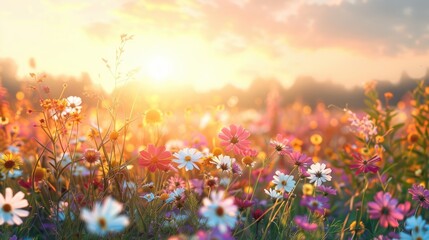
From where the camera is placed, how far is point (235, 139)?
2662 millimetres

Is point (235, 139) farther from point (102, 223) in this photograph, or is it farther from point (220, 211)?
point (102, 223)

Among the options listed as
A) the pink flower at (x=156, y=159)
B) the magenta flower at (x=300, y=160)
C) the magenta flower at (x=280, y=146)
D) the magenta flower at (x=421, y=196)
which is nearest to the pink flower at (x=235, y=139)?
the magenta flower at (x=280, y=146)

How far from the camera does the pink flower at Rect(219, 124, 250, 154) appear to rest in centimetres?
265

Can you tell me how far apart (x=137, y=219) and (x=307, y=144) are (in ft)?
19.4

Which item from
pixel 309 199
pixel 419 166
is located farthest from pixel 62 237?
pixel 419 166

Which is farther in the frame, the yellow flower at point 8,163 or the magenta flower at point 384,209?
the yellow flower at point 8,163

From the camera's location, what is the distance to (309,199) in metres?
2.76

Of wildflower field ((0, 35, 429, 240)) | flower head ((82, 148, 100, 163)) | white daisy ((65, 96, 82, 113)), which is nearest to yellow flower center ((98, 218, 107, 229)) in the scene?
wildflower field ((0, 35, 429, 240))

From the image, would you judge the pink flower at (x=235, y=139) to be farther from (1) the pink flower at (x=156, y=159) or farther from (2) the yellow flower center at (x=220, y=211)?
(2) the yellow flower center at (x=220, y=211)

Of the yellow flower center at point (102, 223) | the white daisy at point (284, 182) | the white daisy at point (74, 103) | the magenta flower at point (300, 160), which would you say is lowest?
the white daisy at point (284, 182)

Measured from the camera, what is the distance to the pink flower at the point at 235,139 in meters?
2.65

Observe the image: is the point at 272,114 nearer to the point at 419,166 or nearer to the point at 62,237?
the point at 419,166

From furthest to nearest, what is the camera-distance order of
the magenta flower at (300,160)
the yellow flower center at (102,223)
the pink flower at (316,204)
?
the pink flower at (316,204) < the magenta flower at (300,160) < the yellow flower center at (102,223)

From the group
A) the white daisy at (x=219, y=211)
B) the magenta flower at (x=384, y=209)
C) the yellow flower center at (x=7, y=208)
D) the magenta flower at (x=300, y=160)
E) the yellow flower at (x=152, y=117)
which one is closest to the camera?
the white daisy at (x=219, y=211)
